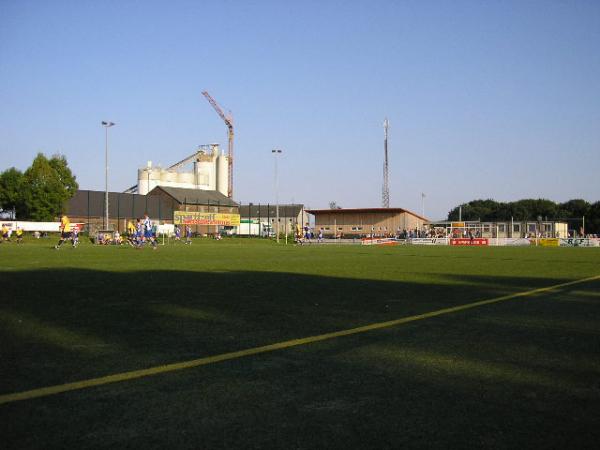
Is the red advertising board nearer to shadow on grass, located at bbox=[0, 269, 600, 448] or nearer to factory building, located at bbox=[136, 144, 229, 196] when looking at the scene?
shadow on grass, located at bbox=[0, 269, 600, 448]

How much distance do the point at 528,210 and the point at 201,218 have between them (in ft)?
303

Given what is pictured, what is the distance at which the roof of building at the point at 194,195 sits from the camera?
102656 mm

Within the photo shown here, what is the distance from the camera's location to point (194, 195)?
108 m

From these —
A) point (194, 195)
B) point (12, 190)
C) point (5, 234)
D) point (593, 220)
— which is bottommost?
point (5, 234)

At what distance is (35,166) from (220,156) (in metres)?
56.7

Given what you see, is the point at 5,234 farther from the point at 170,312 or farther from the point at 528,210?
the point at 528,210

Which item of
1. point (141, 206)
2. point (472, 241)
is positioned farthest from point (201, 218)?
point (472, 241)

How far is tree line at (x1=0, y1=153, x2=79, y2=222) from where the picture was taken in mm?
68375

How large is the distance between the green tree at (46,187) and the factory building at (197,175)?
4193 cm

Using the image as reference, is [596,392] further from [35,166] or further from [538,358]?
[35,166]

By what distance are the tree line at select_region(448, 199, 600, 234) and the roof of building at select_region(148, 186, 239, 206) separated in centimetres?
5287

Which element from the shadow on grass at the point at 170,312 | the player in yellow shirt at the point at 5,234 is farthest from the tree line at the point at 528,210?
the shadow on grass at the point at 170,312

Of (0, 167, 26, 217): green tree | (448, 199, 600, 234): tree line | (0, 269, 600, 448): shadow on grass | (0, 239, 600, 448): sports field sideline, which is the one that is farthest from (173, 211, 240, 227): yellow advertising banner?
(448, 199, 600, 234): tree line

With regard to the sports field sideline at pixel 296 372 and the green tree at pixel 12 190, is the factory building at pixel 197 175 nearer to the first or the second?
the green tree at pixel 12 190
